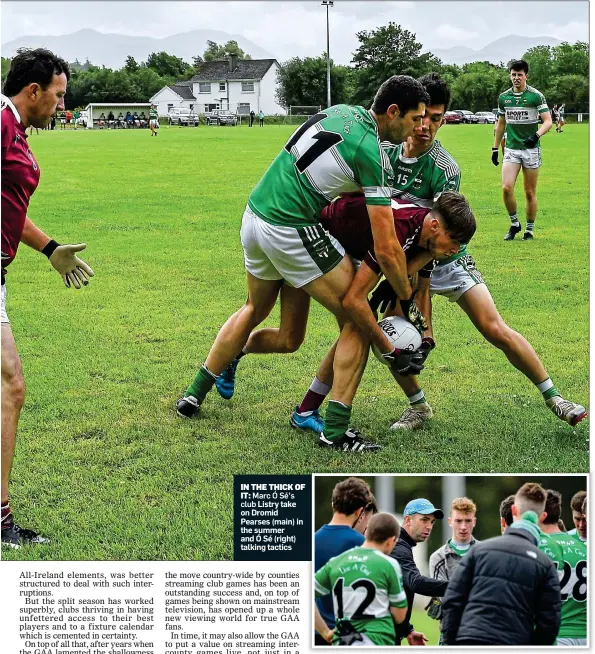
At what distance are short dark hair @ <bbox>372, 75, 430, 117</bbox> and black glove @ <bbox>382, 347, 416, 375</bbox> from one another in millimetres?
1244

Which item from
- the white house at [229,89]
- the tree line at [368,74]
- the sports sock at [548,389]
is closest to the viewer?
the sports sock at [548,389]

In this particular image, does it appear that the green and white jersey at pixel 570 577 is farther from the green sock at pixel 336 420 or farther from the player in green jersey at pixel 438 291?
the green sock at pixel 336 420

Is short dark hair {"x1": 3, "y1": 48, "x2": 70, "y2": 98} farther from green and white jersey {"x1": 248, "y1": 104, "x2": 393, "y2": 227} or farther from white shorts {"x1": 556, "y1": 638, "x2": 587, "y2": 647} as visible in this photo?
white shorts {"x1": 556, "y1": 638, "x2": 587, "y2": 647}

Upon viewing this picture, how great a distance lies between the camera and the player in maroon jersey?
162 inches

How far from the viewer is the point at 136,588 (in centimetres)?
414

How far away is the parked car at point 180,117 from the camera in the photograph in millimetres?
35050

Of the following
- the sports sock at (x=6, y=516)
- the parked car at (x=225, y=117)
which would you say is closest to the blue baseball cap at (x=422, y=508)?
the sports sock at (x=6, y=516)

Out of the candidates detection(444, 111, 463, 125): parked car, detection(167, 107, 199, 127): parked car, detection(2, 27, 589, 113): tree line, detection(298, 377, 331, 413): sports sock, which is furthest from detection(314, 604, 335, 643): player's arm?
detection(167, 107, 199, 127): parked car

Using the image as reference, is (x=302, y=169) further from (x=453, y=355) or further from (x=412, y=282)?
(x=453, y=355)

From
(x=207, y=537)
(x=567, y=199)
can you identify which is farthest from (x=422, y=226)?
(x=567, y=199)

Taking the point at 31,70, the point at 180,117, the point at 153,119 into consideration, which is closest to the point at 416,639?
the point at 31,70

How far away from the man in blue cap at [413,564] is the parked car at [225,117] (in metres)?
31.6

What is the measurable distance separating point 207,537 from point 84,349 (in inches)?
119

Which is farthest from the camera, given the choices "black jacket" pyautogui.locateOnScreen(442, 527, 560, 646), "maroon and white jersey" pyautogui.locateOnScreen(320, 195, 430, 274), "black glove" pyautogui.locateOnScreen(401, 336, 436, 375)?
"black glove" pyautogui.locateOnScreen(401, 336, 436, 375)
